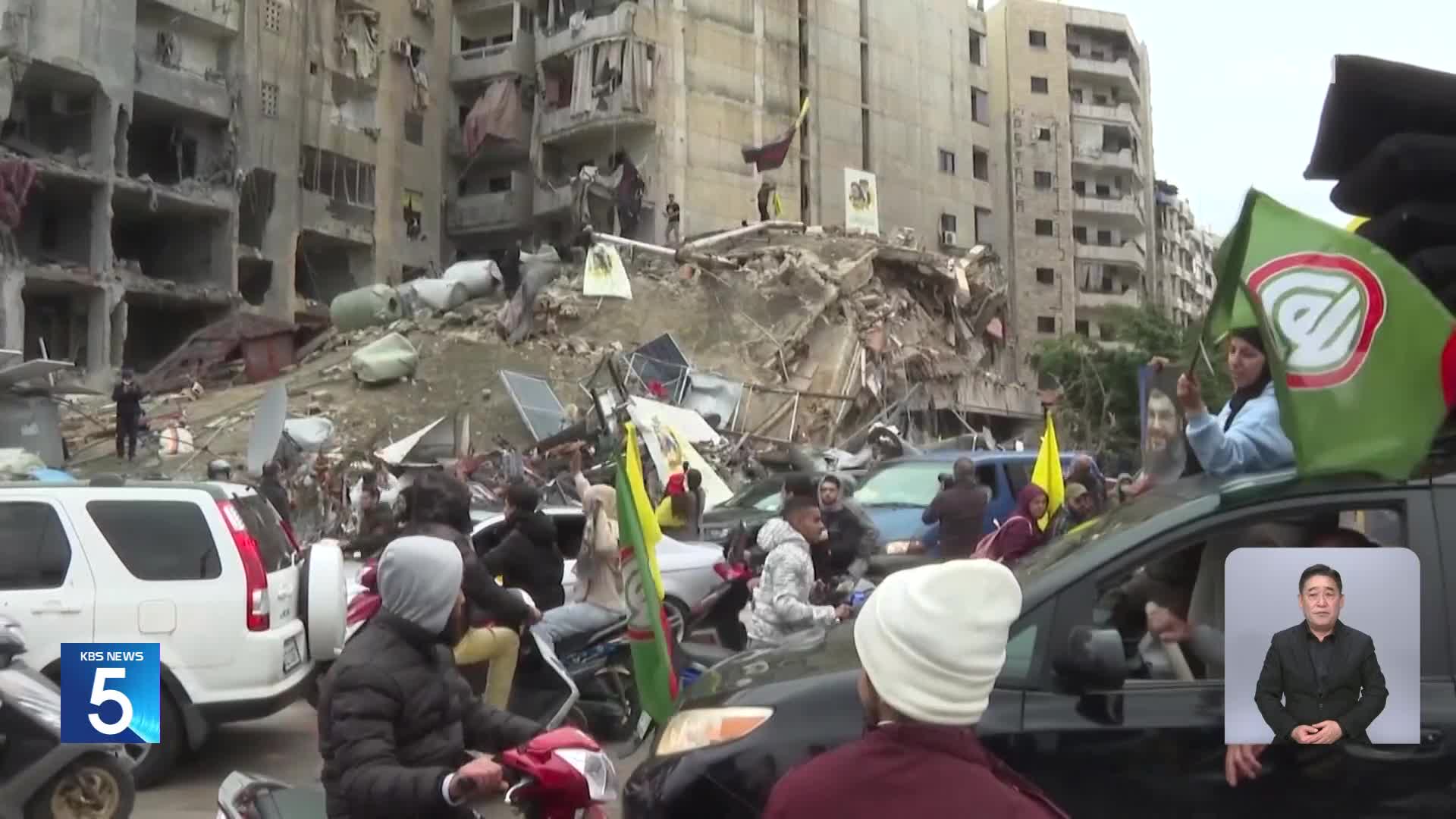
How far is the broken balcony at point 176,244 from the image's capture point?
3553cm

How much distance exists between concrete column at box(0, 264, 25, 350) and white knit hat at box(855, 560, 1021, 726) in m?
33.8

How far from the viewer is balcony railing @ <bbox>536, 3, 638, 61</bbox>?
39.9 metres

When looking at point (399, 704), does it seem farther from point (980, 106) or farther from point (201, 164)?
point (980, 106)

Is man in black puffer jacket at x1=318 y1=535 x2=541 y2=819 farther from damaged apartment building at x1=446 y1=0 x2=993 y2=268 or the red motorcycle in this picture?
damaged apartment building at x1=446 y1=0 x2=993 y2=268

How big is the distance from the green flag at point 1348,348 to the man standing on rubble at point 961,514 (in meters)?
6.61

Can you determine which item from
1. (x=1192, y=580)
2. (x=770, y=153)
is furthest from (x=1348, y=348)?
(x=770, y=153)

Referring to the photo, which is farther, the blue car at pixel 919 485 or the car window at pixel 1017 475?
the car window at pixel 1017 475

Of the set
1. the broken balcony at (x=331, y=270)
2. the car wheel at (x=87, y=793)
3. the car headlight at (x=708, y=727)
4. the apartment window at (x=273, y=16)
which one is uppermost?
the apartment window at (x=273, y=16)

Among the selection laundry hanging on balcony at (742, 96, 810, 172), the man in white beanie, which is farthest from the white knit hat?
laundry hanging on balcony at (742, 96, 810, 172)

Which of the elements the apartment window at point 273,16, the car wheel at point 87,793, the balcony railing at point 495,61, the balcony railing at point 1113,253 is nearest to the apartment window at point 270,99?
the apartment window at point 273,16

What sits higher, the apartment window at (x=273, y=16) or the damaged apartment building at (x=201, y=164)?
the apartment window at (x=273, y=16)

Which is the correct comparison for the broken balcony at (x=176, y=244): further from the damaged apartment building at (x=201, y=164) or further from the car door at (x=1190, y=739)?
the car door at (x=1190, y=739)

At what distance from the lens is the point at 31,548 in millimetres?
6773

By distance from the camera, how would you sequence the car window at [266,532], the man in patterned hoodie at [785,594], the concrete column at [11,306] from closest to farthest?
the man in patterned hoodie at [785,594] < the car window at [266,532] < the concrete column at [11,306]
